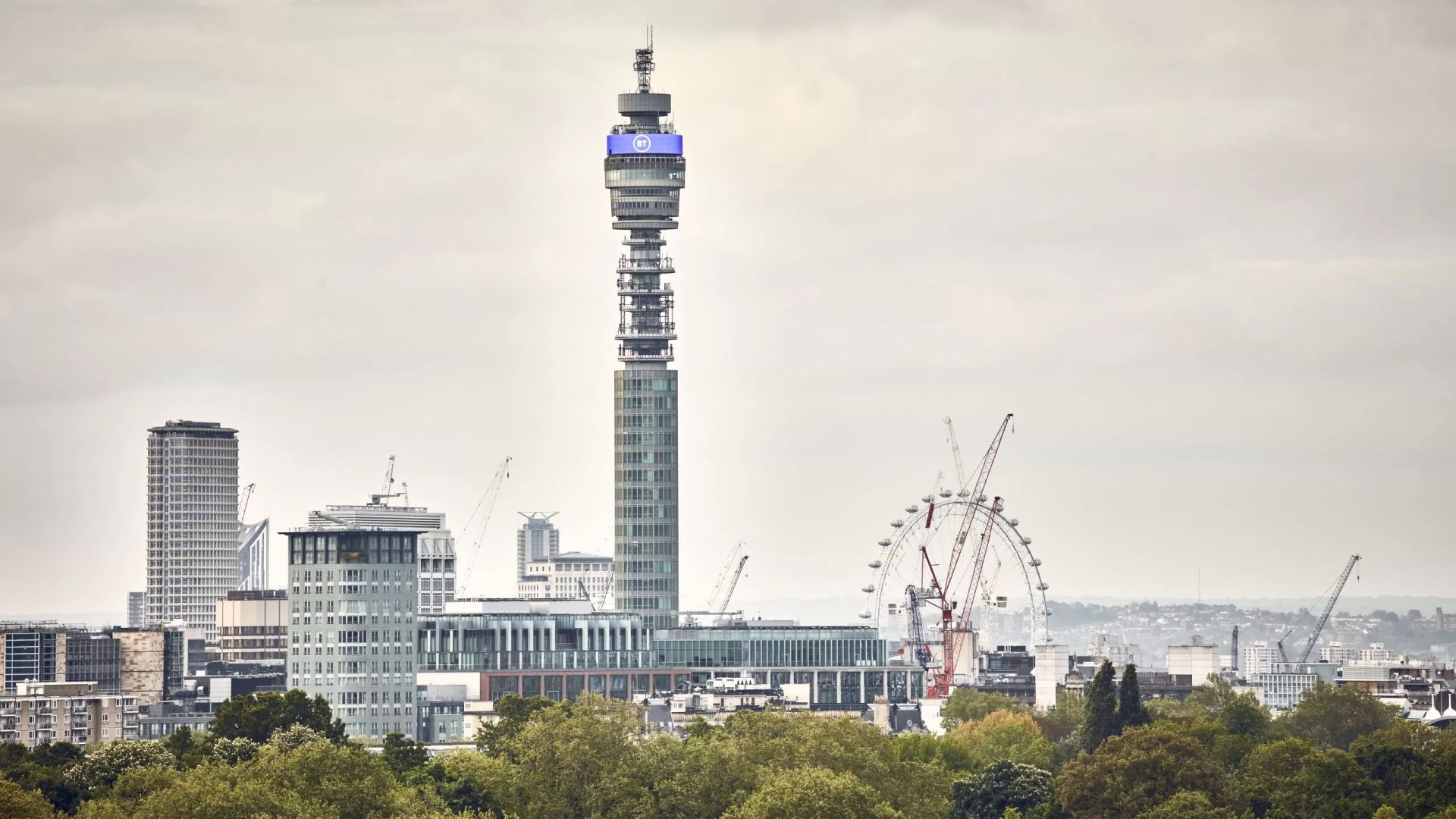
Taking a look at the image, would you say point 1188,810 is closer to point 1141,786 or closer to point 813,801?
point 1141,786

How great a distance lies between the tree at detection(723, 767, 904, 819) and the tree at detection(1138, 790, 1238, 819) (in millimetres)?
17471

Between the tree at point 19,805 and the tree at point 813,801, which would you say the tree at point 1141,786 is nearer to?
the tree at point 813,801

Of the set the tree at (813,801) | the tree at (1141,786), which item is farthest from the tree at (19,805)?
the tree at (1141,786)

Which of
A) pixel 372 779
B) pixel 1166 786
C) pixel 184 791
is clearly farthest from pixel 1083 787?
pixel 184 791

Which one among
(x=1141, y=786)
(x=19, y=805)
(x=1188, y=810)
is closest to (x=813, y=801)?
(x=1188, y=810)

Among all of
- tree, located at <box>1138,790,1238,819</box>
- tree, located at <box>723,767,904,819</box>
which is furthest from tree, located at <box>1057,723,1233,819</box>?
tree, located at <box>723,767,904,819</box>

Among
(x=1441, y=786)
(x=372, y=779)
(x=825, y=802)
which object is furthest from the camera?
(x=1441, y=786)

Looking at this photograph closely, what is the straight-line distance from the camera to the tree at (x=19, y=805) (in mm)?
169375

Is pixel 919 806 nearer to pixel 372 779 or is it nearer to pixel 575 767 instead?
pixel 575 767

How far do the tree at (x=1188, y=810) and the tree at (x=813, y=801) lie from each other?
688 inches

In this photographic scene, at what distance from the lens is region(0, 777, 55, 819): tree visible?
556ft

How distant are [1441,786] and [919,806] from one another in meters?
31.3

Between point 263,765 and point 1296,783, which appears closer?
point 263,765

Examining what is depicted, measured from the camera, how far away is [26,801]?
172625 millimetres
